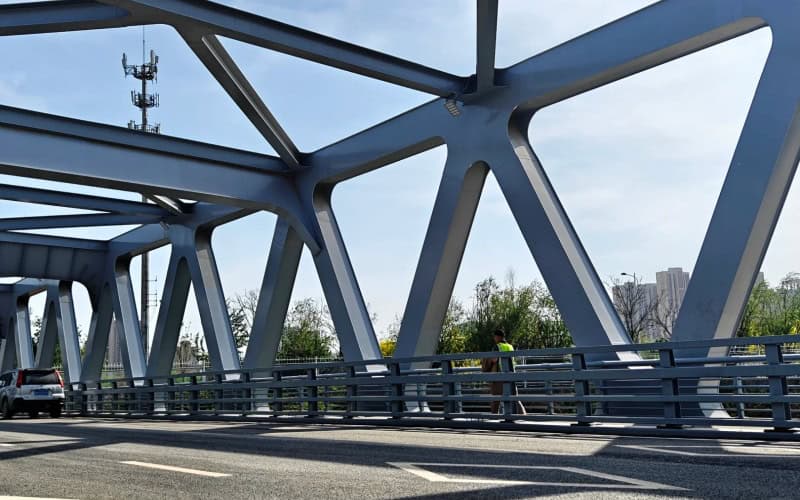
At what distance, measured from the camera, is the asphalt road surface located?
21.1 feet

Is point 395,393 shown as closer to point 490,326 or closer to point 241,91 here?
point 241,91

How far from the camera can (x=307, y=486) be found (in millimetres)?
6988

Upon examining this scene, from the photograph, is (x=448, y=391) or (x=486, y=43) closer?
(x=486, y=43)

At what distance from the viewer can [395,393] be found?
53.6 ft

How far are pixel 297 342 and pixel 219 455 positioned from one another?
123 ft

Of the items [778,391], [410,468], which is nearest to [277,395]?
[778,391]

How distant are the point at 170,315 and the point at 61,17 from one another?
13611 millimetres

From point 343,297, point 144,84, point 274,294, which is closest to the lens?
point 343,297

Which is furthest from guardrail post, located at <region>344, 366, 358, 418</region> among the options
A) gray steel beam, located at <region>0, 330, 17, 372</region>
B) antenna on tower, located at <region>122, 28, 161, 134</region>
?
antenna on tower, located at <region>122, 28, 161, 134</region>

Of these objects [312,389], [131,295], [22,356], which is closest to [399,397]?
[312,389]

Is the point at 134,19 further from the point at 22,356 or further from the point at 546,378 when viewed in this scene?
the point at 22,356

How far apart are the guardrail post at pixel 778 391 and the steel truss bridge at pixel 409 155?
0.27ft

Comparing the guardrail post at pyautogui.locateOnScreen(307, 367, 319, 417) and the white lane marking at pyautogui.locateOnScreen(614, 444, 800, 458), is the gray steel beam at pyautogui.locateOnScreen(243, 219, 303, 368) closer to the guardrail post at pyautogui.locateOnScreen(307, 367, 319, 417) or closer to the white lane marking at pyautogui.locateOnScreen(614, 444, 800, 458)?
the guardrail post at pyautogui.locateOnScreen(307, 367, 319, 417)

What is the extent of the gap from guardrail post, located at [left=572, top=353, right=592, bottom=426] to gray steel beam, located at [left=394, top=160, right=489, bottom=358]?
15.8 feet
